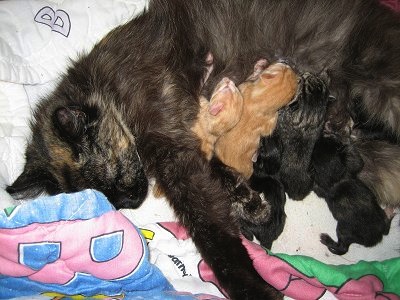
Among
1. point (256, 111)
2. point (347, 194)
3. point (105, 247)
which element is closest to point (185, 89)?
point (256, 111)

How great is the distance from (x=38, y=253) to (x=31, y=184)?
1.06 ft

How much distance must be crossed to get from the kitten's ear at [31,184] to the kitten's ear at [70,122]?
0.91 feet

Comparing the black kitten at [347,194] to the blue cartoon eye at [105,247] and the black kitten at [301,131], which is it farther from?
the blue cartoon eye at [105,247]

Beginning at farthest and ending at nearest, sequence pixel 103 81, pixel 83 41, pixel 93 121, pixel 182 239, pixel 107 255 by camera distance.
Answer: pixel 83 41 < pixel 182 239 < pixel 103 81 < pixel 93 121 < pixel 107 255

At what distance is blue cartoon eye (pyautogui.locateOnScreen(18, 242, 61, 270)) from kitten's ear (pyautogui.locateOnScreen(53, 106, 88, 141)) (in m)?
0.45

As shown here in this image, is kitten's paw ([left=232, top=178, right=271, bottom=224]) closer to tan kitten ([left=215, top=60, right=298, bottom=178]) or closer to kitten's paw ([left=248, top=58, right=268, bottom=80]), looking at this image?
tan kitten ([left=215, top=60, right=298, bottom=178])

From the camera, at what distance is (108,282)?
1.81 metres

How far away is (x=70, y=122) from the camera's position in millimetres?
1644

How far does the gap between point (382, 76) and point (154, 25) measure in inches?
42.6

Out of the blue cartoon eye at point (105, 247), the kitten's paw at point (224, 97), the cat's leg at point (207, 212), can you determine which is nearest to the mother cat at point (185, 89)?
the cat's leg at point (207, 212)

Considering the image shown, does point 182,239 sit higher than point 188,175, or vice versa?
point 188,175

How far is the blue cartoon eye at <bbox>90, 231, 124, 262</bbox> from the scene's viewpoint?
1.70 metres

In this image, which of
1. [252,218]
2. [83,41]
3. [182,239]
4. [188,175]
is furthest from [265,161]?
[83,41]

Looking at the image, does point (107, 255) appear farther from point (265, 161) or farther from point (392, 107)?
point (392, 107)
